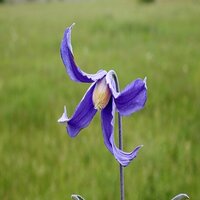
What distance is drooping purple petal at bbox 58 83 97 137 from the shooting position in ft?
3.41

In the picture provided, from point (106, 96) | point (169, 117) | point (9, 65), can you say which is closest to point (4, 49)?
point (9, 65)

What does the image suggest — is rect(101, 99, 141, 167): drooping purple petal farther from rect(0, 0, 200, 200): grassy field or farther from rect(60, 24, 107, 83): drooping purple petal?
rect(0, 0, 200, 200): grassy field

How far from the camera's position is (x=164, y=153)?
3135mm

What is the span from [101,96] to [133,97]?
0.12m

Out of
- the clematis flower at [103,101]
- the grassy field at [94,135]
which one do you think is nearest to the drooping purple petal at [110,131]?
the clematis flower at [103,101]

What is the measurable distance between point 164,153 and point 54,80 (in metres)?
2.61

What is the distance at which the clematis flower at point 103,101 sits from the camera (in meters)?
0.94

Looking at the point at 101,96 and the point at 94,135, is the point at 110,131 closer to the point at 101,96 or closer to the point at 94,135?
the point at 101,96

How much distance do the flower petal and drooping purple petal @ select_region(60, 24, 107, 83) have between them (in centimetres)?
12

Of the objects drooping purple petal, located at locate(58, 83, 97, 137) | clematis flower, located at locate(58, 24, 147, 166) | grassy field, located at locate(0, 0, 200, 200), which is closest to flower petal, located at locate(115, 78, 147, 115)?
clematis flower, located at locate(58, 24, 147, 166)

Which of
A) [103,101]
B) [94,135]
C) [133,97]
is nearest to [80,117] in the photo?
[103,101]

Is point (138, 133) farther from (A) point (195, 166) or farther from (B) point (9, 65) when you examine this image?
(B) point (9, 65)

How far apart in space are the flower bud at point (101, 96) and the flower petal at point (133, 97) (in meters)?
0.07

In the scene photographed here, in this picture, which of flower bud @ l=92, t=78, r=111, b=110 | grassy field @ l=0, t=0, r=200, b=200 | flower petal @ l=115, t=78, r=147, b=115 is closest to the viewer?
flower petal @ l=115, t=78, r=147, b=115
